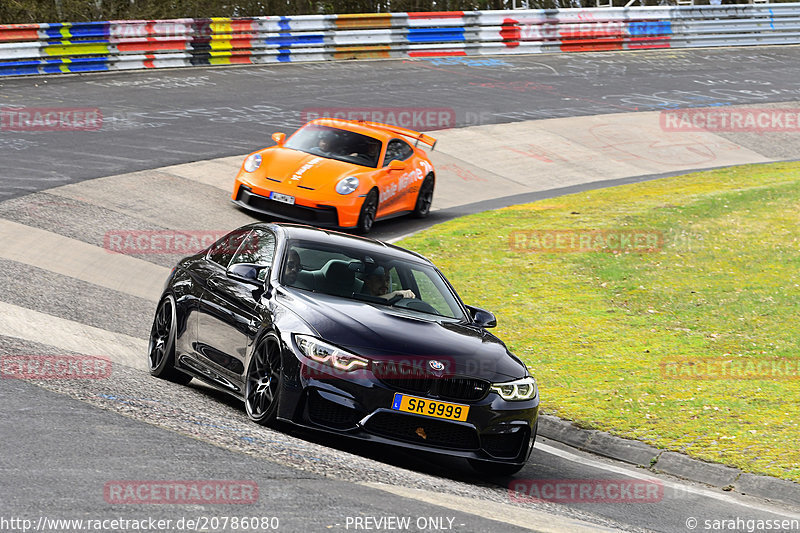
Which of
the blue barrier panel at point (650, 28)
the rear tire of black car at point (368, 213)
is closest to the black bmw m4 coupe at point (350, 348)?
the rear tire of black car at point (368, 213)

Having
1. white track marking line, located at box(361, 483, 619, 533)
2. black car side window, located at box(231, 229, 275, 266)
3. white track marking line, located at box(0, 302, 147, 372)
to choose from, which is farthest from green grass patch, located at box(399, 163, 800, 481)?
white track marking line, located at box(0, 302, 147, 372)

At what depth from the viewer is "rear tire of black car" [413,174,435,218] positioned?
18.5 meters

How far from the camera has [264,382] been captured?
7652mm

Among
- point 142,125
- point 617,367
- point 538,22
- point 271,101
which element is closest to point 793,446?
point 617,367

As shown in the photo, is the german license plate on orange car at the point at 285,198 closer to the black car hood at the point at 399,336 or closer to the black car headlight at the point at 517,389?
the black car hood at the point at 399,336

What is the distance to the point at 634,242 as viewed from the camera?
1661cm

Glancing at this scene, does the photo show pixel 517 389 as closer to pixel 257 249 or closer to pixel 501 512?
pixel 501 512

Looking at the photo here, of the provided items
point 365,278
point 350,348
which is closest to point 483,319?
point 365,278

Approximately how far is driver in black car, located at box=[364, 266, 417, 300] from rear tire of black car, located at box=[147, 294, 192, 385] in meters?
1.79

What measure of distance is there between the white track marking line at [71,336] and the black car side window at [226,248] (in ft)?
3.89

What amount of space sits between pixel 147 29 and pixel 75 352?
20101 mm

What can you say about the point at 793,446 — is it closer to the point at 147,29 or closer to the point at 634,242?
the point at 634,242

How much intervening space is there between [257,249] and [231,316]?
0.75 metres

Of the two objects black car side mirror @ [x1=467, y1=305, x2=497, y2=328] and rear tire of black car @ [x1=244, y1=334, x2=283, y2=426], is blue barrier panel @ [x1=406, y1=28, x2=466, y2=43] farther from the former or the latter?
rear tire of black car @ [x1=244, y1=334, x2=283, y2=426]
